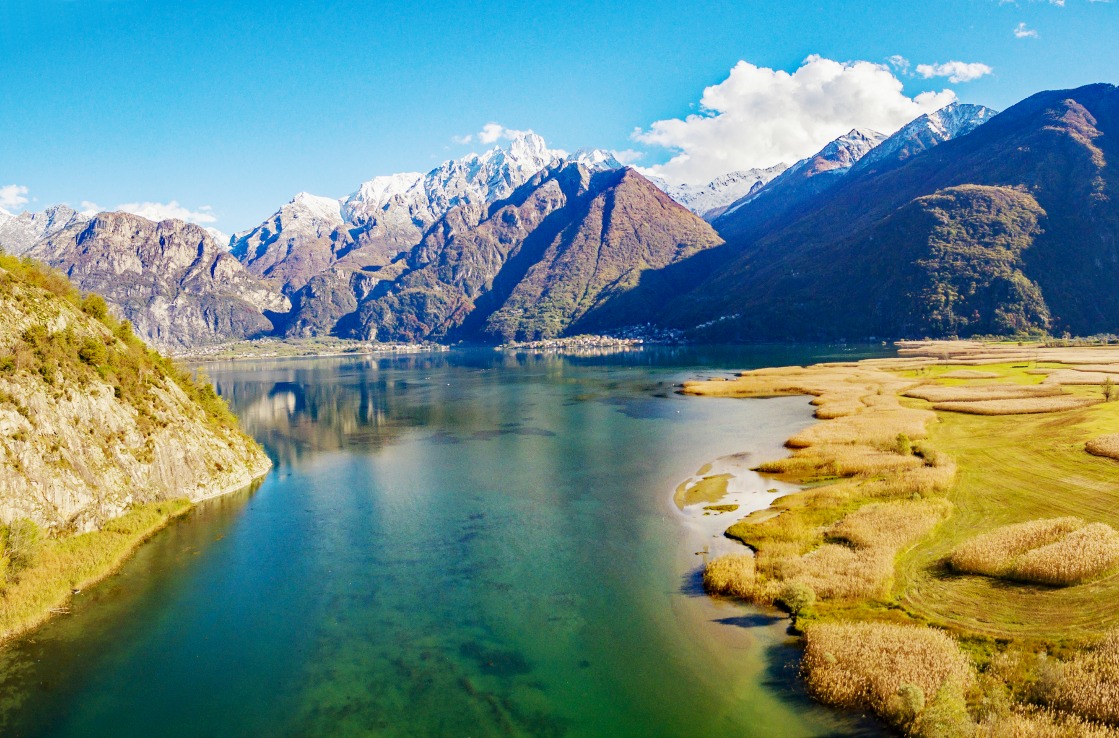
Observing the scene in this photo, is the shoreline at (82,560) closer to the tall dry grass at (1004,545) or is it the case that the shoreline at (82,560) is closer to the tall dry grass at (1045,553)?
the tall dry grass at (1004,545)

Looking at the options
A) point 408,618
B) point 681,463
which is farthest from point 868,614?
point 681,463

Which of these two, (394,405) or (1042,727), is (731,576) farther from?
(394,405)

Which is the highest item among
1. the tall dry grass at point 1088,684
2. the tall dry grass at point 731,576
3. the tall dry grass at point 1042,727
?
the tall dry grass at point 1088,684

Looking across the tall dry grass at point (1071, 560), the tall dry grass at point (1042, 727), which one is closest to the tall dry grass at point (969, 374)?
the tall dry grass at point (1071, 560)

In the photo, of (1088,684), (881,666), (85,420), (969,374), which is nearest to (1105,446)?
(1088,684)

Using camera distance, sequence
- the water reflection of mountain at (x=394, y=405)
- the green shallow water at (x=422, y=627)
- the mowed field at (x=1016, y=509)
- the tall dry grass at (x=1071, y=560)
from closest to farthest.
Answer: the green shallow water at (x=422, y=627)
the mowed field at (x=1016, y=509)
the tall dry grass at (x=1071, y=560)
the water reflection of mountain at (x=394, y=405)

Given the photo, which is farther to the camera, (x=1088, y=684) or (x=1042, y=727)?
(x=1088, y=684)

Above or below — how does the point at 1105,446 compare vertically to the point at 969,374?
below
